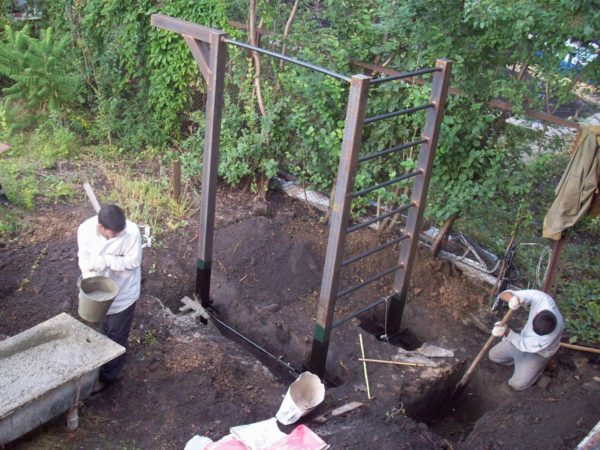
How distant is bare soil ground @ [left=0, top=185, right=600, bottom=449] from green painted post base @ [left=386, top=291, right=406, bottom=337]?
0.52 feet

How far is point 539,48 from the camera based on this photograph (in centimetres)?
547

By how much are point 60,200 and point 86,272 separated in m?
3.48

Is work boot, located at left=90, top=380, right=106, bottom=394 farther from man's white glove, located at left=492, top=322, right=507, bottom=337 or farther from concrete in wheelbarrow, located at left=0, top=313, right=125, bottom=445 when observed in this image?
man's white glove, located at left=492, top=322, right=507, bottom=337

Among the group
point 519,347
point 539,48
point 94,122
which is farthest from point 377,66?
point 94,122

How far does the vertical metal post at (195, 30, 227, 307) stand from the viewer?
542 cm

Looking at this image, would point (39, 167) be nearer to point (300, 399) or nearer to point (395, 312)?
point (395, 312)

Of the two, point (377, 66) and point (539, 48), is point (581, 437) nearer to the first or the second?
point (539, 48)

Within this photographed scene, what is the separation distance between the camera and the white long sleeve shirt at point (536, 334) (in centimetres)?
532

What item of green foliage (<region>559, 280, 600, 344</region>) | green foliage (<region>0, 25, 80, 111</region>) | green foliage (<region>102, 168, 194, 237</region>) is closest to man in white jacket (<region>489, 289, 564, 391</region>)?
green foliage (<region>559, 280, 600, 344</region>)

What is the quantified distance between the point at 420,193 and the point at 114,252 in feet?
8.92

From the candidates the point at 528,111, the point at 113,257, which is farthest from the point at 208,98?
the point at 528,111

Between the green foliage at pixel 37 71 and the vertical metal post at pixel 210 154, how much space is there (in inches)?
170

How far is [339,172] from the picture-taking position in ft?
15.3

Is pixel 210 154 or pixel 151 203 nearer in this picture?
pixel 210 154
